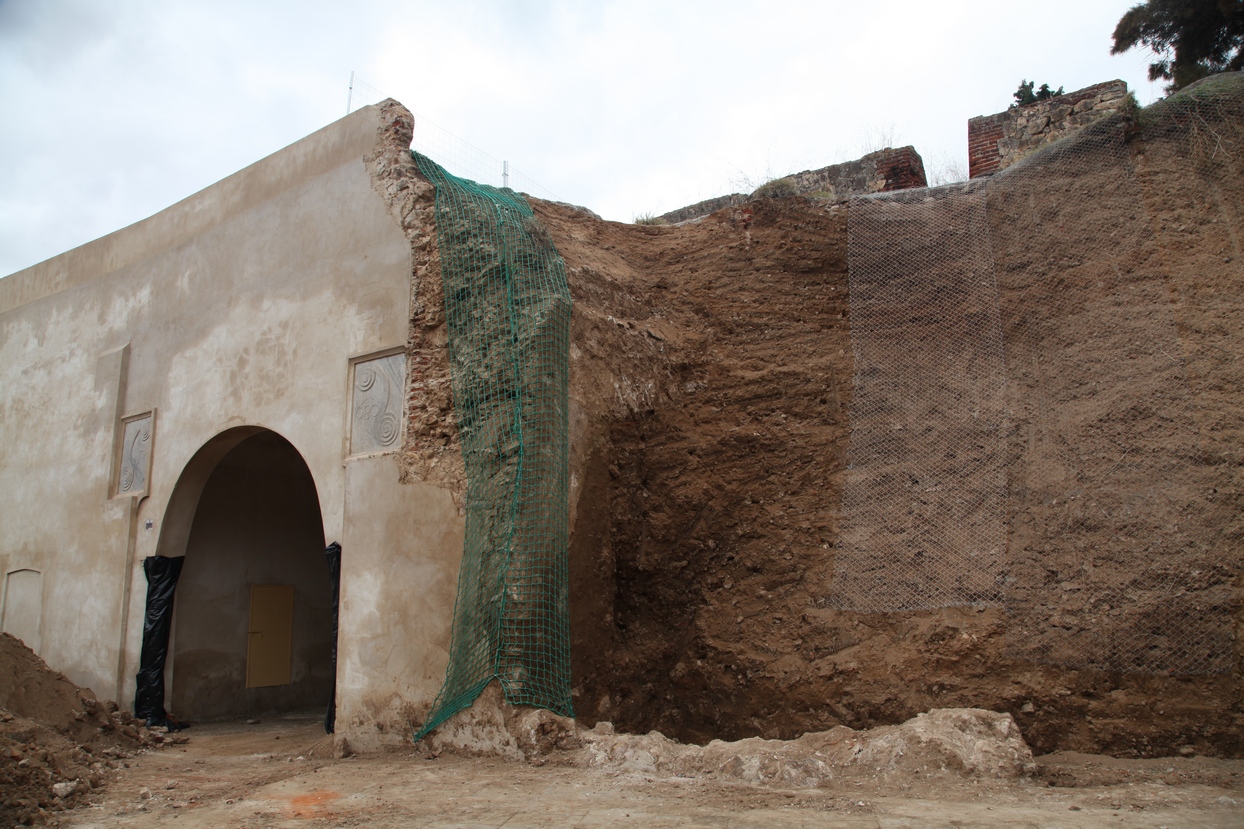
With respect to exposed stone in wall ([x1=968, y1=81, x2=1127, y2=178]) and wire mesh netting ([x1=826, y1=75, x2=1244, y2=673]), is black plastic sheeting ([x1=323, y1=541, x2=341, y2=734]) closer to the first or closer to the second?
wire mesh netting ([x1=826, y1=75, x2=1244, y2=673])

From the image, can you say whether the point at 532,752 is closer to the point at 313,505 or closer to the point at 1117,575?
the point at 1117,575

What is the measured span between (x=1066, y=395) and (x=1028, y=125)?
4298 mm

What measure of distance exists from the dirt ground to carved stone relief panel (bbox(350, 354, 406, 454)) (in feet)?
8.15

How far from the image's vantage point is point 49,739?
20.7 ft

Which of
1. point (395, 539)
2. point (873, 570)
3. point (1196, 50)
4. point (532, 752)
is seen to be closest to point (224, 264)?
point (395, 539)

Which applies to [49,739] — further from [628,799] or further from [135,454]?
[628,799]

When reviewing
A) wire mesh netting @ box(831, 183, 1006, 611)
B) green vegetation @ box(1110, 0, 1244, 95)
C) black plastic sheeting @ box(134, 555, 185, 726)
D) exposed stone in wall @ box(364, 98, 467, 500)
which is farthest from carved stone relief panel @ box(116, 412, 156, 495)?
green vegetation @ box(1110, 0, 1244, 95)

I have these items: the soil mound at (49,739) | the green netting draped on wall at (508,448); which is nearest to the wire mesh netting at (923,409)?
the green netting draped on wall at (508,448)

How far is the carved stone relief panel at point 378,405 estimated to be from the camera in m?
7.20

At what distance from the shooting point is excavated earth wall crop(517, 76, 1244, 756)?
554 cm

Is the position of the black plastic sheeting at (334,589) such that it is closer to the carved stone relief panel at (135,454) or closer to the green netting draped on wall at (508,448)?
the green netting draped on wall at (508,448)

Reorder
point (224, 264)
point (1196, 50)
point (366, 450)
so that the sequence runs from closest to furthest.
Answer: point (366, 450)
point (224, 264)
point (1196, 50)

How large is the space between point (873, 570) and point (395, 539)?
365cm

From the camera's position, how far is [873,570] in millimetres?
6453
